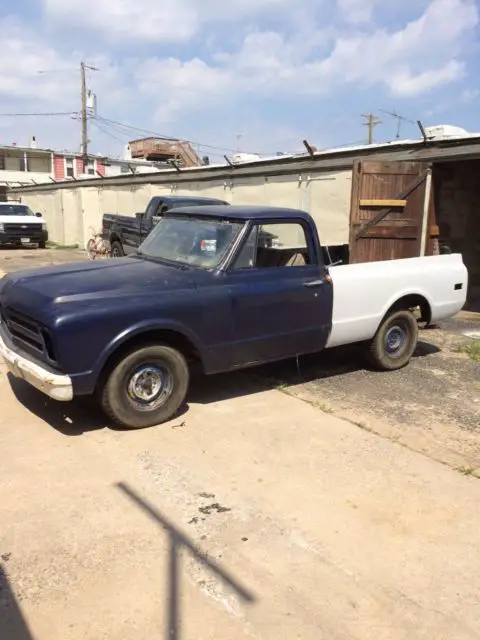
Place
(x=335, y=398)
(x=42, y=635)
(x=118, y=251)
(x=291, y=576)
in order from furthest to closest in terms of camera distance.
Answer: (x=118, y=251)
(x=335, y=398)
(x=291, y=576)
(x=42, y=635)

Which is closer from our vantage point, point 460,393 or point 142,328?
point 142,328

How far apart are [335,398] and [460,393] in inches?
53.3

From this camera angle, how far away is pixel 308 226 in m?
5.62

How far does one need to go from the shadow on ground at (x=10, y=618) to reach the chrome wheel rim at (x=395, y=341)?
464 cm

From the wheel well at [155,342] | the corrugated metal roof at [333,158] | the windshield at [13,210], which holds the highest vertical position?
the corrugated metal roof at [333,158]

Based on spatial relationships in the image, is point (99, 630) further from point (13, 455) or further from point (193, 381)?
point (193, 381)

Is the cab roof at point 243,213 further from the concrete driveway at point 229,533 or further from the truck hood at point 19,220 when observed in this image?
the truck hood at point 19,220

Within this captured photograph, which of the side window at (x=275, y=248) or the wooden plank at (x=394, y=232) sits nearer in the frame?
the side window at (x=275, y=248)

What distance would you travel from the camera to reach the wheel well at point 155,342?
433cm

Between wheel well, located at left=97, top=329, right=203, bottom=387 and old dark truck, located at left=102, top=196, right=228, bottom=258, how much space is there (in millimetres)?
6705

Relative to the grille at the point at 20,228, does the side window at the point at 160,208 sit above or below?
above

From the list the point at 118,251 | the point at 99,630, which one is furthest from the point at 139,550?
the point at 118,251

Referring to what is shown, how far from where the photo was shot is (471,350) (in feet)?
24.3

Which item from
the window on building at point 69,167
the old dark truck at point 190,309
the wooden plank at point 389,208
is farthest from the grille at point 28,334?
the window on building at point 69,167
